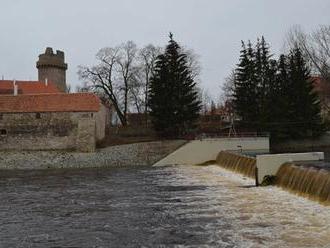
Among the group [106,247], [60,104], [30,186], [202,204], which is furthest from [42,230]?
[60,104]

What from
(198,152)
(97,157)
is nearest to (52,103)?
(97,157)

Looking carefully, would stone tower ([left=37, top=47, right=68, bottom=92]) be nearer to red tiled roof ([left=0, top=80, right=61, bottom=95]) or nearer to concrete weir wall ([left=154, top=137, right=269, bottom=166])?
red tiled roof ([left=0, top=80, right=61, bottom=95])

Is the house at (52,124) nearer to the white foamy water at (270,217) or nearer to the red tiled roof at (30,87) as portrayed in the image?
the red tiled roof at (30,87)

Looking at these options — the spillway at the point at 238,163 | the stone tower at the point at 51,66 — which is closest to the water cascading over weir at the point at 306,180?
the spillway at the point at 238,163

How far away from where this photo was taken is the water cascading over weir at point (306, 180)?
18422mm

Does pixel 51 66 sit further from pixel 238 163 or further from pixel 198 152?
pixel 238 163

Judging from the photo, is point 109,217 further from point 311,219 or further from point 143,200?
point 311,219

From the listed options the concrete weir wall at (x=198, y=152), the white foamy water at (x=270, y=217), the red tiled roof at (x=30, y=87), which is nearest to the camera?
the white foamy water at (x=270, y=217)

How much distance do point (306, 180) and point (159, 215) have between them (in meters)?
6.53

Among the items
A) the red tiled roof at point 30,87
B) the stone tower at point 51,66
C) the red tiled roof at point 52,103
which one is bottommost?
the red tiled roof at point 52,103

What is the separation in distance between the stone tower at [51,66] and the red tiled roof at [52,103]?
2588 centimetres

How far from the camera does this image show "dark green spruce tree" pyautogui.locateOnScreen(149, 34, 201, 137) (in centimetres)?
4638

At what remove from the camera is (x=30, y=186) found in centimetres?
2747

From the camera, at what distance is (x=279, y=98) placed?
1967 inches
